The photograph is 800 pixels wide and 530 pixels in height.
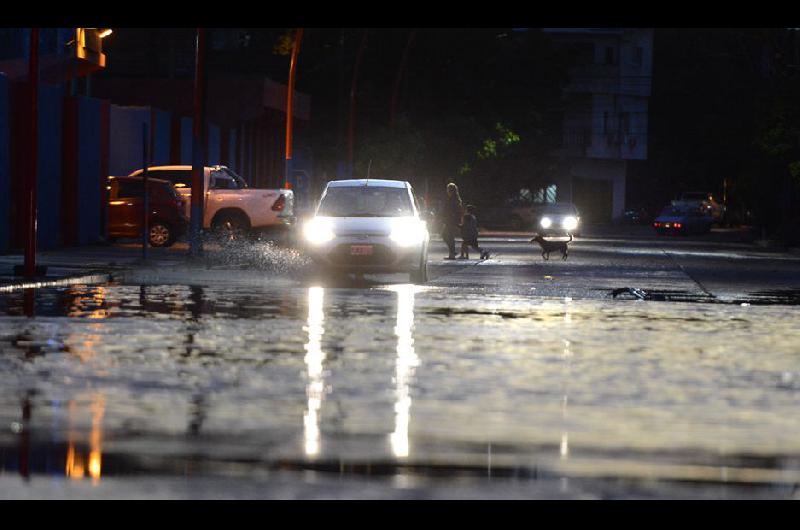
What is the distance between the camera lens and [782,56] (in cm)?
6034

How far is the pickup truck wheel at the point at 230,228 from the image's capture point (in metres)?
49.6

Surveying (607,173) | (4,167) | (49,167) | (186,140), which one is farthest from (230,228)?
(607,173)

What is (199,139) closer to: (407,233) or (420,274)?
(407,233)

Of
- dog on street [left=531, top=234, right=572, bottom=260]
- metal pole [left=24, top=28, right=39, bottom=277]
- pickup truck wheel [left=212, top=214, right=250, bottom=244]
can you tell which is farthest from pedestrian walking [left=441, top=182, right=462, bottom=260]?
metal pole [left=24, top=28, right=39, bottom=277]

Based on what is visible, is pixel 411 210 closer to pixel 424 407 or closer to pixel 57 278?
pixel 57 278

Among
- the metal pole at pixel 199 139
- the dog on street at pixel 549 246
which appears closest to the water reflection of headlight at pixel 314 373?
the metal pole at pixel 199 139

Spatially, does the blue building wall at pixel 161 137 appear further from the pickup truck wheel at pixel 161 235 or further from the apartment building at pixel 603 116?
the apartment building at pixel 603 116

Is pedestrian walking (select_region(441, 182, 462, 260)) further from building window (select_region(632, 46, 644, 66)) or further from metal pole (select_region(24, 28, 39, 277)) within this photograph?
building window (select_region(632, 46, 644, 66))

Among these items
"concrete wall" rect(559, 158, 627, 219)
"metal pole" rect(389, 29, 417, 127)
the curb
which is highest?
"metal pole" rect(389, 29, 417, 127)

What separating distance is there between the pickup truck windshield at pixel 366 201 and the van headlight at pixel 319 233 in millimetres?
A: 563

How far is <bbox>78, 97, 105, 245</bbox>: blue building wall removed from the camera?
46.5m

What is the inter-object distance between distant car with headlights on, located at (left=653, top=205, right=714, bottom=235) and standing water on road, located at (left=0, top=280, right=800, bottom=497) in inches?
2395

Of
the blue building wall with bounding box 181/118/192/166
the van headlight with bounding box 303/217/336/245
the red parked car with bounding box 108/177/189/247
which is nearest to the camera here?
the van headlight with bounding box 303/217/336/245

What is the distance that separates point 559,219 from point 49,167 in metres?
35.0
